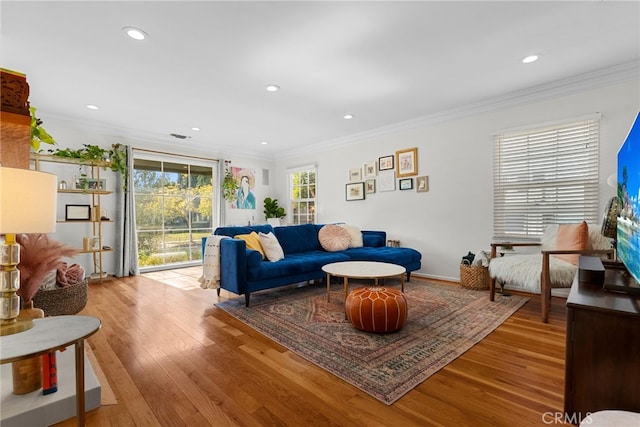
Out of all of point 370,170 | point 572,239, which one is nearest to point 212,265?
point 370,170

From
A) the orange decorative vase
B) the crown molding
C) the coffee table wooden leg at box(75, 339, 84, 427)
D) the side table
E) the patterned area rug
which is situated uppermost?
the crown molding

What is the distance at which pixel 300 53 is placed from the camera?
260 centimetres

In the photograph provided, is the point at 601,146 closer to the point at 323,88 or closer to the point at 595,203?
the point at 595,203

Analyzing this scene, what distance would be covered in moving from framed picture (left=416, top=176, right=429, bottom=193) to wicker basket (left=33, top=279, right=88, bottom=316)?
4105mm

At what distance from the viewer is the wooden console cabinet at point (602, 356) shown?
1227 mm

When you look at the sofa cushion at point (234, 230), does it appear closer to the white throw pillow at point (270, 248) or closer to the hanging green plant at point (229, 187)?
the white throw pillow at point (270, 248)

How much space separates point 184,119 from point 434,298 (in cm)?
423

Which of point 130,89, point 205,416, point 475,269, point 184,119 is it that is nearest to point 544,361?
point 475,269

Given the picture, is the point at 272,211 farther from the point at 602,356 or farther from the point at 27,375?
the point at 602,356

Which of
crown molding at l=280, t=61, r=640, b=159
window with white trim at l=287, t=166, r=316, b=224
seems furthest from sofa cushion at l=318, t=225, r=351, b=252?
crown molding at l=280, t=61, r=640, b=159

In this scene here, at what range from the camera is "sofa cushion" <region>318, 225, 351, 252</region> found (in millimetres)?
4344

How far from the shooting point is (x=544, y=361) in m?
1.91

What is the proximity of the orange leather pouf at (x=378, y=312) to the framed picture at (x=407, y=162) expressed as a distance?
2689mm

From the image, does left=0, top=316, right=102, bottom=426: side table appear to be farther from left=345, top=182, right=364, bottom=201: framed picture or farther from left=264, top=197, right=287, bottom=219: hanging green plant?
left=264, top=197, right=287, bottom=219: hanging green plant
